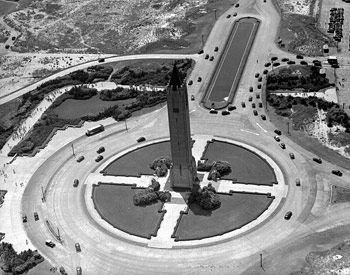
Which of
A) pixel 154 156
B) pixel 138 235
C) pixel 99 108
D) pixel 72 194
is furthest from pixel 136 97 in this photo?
pixel 138 235

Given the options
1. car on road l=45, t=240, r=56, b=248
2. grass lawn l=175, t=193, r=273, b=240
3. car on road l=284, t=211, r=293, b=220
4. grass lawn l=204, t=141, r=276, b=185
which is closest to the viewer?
car on road l=45, t=240, r=56, b=248

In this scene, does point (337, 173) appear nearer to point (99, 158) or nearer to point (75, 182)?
point (99, 158)

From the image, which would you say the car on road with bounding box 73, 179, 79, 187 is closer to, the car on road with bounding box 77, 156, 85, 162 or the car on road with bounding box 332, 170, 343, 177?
the car on road with bounding box 77, 156, 85, 162

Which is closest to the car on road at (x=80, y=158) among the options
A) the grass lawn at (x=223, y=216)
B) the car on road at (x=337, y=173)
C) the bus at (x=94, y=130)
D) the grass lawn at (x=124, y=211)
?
the bus at (x=94, y=130)

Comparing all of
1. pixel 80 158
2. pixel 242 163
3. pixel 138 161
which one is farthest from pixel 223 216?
pixel 80 158

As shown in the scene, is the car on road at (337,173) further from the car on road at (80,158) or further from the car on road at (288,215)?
the car on road at (80,158)

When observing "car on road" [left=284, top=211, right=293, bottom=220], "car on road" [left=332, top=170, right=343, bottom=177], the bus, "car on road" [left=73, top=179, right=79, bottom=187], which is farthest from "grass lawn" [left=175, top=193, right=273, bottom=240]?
the bus
